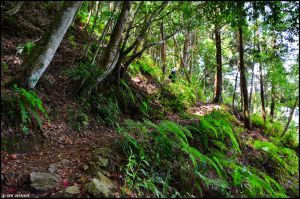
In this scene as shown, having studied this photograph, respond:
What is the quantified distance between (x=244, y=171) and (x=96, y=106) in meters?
4.71

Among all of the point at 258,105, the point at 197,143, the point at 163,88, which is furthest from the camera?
the point at 258,105

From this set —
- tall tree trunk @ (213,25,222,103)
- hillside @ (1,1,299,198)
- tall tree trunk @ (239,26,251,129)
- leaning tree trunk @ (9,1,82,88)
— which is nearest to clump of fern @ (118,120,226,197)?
hillside @ (1,1,299,198)

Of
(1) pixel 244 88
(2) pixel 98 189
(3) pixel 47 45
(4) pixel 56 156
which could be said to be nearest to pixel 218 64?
(1) pixel 244 88

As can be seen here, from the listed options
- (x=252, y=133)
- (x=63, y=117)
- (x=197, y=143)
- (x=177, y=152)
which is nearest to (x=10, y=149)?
(x=63, y=117)

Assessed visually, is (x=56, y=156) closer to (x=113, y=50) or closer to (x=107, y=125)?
(x=107, y=125)

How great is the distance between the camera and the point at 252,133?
12.6m

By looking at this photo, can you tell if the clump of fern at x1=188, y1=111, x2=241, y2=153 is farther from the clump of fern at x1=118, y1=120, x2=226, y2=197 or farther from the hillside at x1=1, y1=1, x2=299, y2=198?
Answer: the clump of fern at x1=118, y1=120, x2=226, y2=197

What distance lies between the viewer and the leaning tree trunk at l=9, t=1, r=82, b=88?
5434 millimetres

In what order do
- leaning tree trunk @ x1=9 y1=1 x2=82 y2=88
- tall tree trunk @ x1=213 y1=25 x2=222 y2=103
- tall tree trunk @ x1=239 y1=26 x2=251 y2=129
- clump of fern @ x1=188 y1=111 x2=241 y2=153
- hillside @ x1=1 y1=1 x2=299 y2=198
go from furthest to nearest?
tall tree trunk @ x1=213 y1=25 x2=222 y2=103
tall tree trunk @ x1=239 y1=26 x2=251 y2=129
clump of fern @ x1=188 y1=111 x2=241 y2=153
leaning tree trunk @ x1=9 y1=1 x2=82 y2=88
hillside @ x1=1 y1=1 x2=299 y2=198

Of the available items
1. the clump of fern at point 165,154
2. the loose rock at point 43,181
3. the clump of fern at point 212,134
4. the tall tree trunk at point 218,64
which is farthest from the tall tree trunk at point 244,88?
the loose rock at point 43,181

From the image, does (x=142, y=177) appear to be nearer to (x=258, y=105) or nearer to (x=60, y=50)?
(x=60, y=50)

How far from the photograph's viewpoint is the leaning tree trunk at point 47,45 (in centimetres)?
543

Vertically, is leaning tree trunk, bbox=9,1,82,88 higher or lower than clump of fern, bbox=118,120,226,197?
higher

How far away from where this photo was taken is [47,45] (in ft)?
18.2
